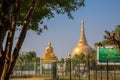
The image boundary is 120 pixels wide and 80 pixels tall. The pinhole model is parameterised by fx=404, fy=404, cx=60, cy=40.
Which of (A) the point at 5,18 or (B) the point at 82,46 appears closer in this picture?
(A) the point at 5,18

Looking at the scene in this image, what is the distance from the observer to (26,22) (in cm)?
1154

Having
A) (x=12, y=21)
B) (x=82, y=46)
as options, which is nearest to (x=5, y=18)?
(x=12, y=21)

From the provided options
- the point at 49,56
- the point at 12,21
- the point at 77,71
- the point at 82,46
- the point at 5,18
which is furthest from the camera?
the point at 82,46

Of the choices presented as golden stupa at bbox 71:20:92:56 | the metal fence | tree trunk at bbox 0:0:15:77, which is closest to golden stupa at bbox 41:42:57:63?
the metal fence

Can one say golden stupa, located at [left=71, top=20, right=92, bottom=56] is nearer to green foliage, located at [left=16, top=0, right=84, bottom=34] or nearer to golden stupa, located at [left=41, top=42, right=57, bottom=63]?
golden stupa, located at [left=41, top=42, right=57, bottom=63]

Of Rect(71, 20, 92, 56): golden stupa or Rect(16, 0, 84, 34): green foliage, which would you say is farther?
Rect(71, 20, 92, 56): golden stupa

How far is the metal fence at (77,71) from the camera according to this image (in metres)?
27.8

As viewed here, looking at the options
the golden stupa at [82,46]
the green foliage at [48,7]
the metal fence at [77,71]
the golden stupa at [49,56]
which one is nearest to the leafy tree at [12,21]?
the green foliage at [48,7]

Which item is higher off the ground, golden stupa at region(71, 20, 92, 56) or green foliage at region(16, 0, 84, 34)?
golden stupa at region(71, 20, 92, 56)

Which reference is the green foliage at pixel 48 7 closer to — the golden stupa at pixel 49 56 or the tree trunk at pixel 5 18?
the tree trunk at pixel 5 18

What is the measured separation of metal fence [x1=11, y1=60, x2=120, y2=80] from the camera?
27.8 metres

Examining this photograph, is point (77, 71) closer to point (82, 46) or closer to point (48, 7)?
point (48, 7)

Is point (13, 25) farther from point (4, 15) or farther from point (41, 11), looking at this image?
point (41, 11)

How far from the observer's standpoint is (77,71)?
30078mm
